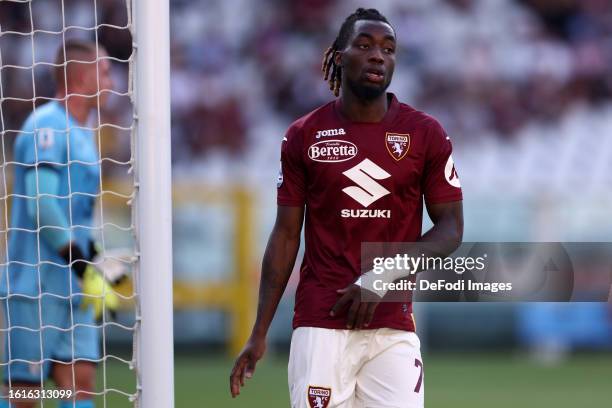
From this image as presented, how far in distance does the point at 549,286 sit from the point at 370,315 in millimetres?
1352

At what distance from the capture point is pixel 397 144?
4.11 metres

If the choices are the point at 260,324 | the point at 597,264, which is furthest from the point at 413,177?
the point at 597,264

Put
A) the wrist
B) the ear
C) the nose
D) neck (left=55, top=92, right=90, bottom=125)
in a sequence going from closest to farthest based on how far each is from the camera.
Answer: the nose < the wrist < the ear < neck (left=55, top=92, right=90, bottom=125)

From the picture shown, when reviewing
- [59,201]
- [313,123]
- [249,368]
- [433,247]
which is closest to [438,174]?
[433,247]

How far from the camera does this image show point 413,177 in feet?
13.5

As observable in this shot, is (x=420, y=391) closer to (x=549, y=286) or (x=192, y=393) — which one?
(x=549, y=286)

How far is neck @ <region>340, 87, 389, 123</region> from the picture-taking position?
417 centimetres

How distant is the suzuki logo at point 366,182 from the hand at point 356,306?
342mm

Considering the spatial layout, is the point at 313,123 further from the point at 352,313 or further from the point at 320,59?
the point at 320,59

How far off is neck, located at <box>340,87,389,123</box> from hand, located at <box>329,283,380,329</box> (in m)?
0.67

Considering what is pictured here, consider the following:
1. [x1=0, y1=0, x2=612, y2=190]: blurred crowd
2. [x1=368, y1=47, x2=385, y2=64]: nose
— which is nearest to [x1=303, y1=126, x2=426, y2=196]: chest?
[x1=368, y1=47, x2=385, y2=64]: nose

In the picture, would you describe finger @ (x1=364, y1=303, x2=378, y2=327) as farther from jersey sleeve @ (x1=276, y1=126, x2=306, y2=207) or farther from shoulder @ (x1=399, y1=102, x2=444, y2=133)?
shoulder @ (x1=399, y1=102, x2=444, y2=133)

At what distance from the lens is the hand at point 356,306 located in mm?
3939

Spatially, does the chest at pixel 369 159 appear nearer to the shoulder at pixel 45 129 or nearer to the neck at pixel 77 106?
the shoulder at pixel 45 129
